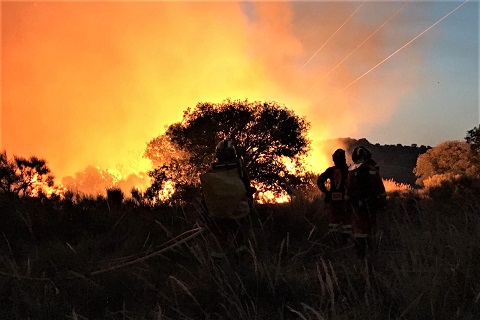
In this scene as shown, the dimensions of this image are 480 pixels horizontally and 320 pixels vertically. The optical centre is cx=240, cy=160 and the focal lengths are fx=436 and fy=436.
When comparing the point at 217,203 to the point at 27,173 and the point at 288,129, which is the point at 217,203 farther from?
the point at 288,129

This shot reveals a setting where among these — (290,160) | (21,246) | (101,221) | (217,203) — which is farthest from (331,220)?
(290,160)

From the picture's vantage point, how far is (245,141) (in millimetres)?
19766

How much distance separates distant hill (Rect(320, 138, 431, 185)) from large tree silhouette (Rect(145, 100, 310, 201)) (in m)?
69.6

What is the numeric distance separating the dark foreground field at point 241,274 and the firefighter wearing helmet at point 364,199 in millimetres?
323

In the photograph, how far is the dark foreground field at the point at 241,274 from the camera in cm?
321

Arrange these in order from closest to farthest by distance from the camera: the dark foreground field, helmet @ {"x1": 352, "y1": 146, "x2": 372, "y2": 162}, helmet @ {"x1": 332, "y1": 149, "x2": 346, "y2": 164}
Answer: the dark foreground field, helmet @ {"x1": 352, "y1": 146, "x2": 372, "y2": 162}, helmet @ {"x1": 332, "y1": 149, "x2": 346, "y2": 164}

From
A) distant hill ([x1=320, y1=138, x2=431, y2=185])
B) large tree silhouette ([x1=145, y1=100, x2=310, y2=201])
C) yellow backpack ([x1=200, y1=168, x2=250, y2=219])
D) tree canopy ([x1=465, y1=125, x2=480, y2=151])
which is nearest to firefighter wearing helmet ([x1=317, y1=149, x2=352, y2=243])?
yellow backpack ([x1=200, y1=168, x2=250, y2=219])

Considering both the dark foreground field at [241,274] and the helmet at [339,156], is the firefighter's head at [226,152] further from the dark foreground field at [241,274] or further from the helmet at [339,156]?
the helmet at [339,156]

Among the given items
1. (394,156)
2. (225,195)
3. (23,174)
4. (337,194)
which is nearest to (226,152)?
(225,195)

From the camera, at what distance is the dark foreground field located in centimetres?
321

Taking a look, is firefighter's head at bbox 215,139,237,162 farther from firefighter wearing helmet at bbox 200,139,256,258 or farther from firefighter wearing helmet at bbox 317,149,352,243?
firefighter wearing helmet at bbox 317,149,352,243

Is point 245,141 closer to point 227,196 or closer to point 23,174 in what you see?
point 23,174

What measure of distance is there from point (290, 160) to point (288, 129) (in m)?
1.47

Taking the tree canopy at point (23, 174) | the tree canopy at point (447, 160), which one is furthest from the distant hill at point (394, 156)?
the tree canopy at point (23, 174)
